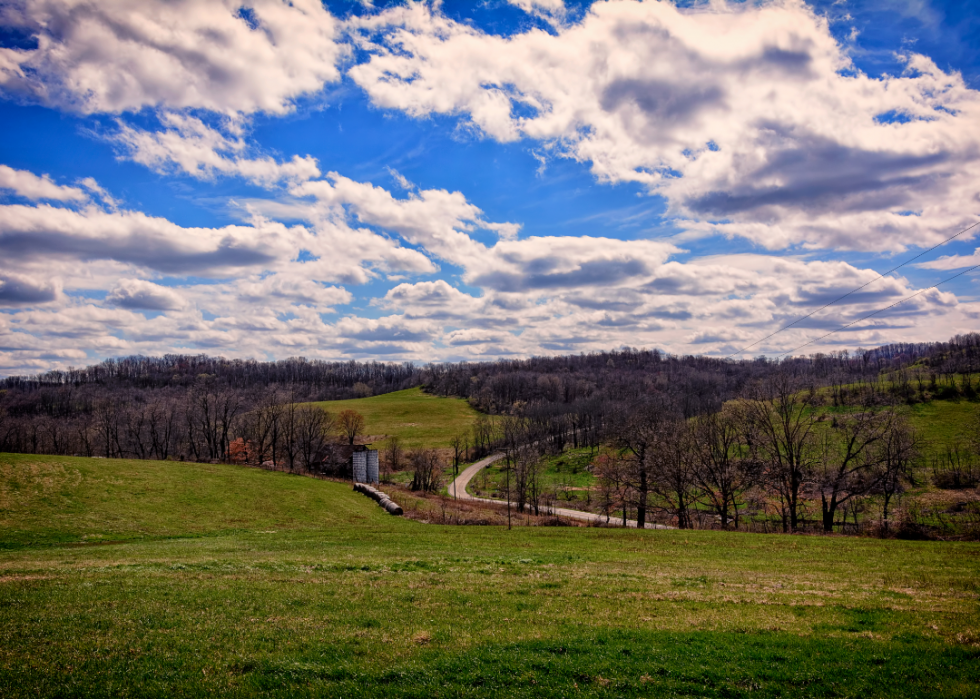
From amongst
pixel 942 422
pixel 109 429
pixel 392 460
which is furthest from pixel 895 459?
pixel 109 429

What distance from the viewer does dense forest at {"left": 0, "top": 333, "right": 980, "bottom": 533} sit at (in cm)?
4809

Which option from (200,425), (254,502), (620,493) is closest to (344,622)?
(254,502)

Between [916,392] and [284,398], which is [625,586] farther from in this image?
[916,392]

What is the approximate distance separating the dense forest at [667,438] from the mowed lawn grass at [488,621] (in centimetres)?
2324

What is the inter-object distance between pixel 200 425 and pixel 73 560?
79036 mm

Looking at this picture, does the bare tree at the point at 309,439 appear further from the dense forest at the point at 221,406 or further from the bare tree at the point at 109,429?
the bare tree at the point at 109,429

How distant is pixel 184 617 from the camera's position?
38.3 ft

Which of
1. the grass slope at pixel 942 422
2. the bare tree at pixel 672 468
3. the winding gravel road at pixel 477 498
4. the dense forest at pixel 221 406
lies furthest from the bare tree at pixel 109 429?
the grass slope at pixel 942 422

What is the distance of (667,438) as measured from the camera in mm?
53312

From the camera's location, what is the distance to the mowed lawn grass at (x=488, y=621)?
8.62 m

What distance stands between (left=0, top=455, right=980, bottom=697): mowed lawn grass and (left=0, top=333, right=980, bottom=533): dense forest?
23237mm

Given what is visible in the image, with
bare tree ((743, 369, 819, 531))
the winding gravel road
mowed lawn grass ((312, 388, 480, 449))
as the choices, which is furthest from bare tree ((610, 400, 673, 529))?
mowed lawn grass ((312, 388, 480, 449))

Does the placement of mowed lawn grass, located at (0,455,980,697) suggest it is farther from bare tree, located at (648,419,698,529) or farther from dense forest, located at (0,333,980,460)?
dense forest, located at (0,333,980,460)

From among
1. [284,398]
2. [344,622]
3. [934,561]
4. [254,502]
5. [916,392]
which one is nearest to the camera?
[344,622]
